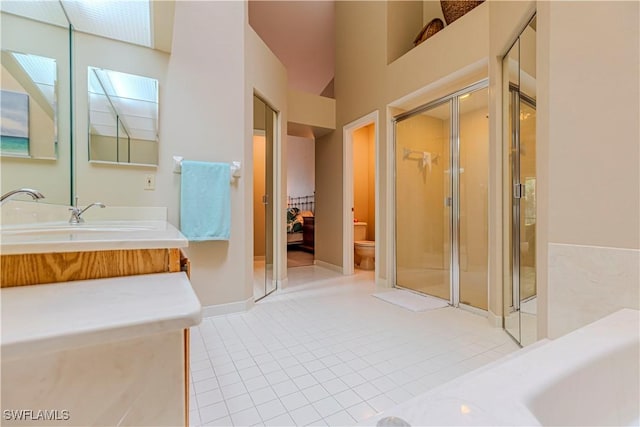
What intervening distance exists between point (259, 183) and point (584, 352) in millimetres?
2978

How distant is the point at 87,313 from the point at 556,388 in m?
1.08

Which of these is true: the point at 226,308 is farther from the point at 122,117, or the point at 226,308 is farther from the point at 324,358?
the point at 122,117

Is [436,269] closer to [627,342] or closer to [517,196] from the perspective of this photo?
[517,196]

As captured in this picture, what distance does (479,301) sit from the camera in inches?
98.6

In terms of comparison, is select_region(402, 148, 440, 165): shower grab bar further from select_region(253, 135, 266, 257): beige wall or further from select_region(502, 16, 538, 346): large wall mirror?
select_region(253, 135, 266, 257): beige wall

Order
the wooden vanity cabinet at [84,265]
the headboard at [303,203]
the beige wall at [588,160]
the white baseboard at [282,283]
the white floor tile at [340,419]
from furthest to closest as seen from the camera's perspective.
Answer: the headboard at [303,203] → the white baseboard at [282,283] → the white floor tile at [340,419] → the beige wall at [588,160] → the wooden vanity cabinet at [84,265]

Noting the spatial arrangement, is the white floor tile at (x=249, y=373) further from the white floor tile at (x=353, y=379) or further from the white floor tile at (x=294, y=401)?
the white floor tile at (x=353, y=379)

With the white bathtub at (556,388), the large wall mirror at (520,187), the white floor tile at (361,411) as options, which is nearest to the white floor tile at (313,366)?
the white floor tile at (361,411)

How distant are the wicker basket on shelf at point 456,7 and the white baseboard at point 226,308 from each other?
3318 mm

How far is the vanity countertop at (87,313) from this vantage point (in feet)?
1.53

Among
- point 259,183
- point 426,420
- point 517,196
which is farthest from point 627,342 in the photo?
point 259,183

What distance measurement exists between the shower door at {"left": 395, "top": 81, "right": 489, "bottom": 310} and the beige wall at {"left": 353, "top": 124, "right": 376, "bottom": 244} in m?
1.76

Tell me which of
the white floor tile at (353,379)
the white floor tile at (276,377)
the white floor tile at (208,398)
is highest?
the white floor tile at (353,379)

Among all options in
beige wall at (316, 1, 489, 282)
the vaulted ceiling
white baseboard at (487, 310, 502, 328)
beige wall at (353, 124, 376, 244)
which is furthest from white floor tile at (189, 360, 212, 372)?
the vaulted ceiling
